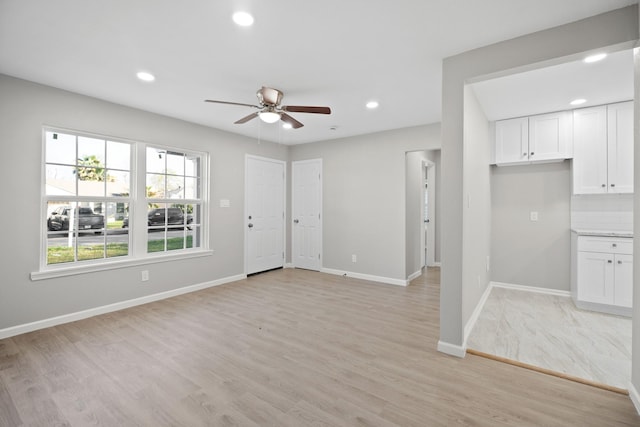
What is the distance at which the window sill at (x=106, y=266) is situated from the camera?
302 cm

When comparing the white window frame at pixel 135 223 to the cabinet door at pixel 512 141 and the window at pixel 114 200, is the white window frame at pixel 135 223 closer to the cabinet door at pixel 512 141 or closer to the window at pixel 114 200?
the window at pixel 114 200

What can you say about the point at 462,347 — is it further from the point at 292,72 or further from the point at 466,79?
the point at 292,72

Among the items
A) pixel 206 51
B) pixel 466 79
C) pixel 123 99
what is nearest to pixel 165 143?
pixel 123 99

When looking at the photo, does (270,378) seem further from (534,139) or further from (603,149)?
(603,149)

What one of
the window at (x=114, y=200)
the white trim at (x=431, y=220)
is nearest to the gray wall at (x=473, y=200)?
the white trim at (x=431, y=220)

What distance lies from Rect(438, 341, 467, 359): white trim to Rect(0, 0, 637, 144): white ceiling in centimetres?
247

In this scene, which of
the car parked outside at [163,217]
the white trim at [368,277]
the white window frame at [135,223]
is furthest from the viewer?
the white trim at [368,277]

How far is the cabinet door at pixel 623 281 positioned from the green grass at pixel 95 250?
5.57 meters

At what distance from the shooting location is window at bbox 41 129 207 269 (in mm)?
3225

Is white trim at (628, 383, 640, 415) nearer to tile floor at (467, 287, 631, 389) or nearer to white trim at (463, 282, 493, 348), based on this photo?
tile floor at (467, 287, 631, 389)

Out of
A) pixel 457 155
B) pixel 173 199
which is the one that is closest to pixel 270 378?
pixel 457 155

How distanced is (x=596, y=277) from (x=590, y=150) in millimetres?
1574

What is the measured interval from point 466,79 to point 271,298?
11.0 feet

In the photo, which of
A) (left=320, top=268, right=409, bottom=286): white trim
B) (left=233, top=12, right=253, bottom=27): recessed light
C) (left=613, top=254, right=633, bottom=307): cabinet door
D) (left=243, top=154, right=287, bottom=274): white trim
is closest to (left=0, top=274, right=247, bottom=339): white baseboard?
(left=243, top=154, right=287, bottom=274): white trim
